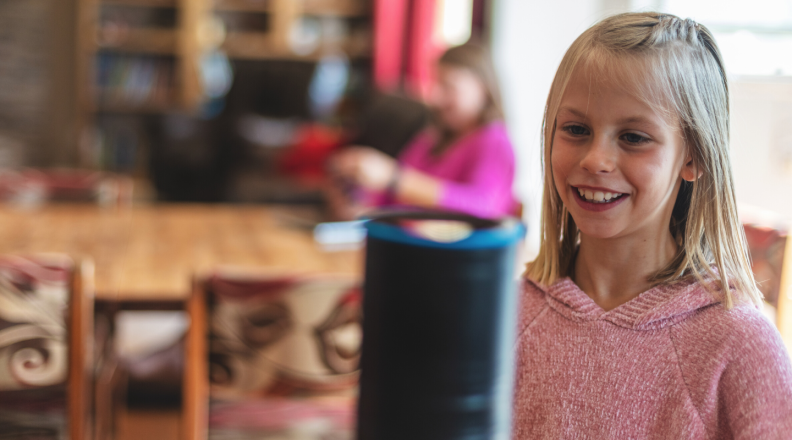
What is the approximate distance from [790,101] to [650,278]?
2378 mm

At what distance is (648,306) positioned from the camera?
708 millimetres

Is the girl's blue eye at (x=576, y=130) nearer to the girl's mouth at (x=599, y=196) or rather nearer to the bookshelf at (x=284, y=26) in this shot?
the girl's mouth at (x=599, y=196)

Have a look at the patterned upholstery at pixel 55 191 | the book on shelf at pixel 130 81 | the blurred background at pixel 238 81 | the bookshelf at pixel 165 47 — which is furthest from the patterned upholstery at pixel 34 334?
the book on shelf at pixel 130 81

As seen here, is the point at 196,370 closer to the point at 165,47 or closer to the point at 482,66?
the point at 482,66

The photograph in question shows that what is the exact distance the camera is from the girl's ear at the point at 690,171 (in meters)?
0.69

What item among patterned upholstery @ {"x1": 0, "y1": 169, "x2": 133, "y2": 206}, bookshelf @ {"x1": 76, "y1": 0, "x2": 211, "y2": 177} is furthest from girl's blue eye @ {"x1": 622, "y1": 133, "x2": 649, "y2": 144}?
bookshelf @ {"x1": 76, "y1": 0, "x2": 211, "y2": 177}

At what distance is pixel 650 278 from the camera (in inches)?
29.0

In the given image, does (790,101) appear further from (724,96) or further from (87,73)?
(87,73)

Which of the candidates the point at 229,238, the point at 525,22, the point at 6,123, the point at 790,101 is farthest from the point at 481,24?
the point at 6,123

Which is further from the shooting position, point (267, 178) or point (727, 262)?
point (267, 178)

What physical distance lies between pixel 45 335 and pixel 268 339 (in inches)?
15.2

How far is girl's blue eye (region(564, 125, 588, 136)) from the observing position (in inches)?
27.5

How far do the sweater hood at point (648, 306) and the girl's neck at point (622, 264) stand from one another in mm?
17

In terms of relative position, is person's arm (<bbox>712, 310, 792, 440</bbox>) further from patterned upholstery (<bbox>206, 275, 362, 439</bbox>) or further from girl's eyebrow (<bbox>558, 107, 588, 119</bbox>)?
patterned upholstery (<bbox>206, 275, 362, 439</bbox>)
